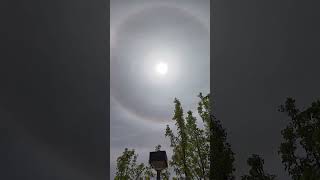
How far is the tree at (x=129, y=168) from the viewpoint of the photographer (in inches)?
336

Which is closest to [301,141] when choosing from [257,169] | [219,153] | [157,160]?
[257,169]

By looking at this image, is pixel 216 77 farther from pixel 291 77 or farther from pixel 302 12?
pixel 302 12

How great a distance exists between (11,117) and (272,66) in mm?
2122

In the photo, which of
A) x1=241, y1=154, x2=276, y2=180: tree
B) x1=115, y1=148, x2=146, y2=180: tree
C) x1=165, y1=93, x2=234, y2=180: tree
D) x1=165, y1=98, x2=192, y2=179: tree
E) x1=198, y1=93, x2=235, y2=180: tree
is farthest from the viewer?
x1=115, y1=148, x2=146, y2=180: tree

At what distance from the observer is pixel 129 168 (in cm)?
884

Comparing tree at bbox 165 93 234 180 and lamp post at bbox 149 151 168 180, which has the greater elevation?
tree at bbox 165 93 234 180

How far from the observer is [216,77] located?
3.49 m

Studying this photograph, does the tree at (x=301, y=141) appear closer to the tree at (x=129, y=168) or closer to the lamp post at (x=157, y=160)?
the lamp post at (x=157, y=160)

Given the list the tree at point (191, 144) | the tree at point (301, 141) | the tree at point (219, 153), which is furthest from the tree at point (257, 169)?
the tree at point (191, 144)

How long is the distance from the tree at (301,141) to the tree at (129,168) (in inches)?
225

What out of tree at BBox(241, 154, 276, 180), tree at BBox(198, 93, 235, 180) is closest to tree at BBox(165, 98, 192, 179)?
tree at BBox(198, 93, 235, 180)

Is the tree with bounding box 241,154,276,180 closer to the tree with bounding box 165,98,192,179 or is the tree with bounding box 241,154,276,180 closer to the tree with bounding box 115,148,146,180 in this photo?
the tree with bounding box 165,98,192,179

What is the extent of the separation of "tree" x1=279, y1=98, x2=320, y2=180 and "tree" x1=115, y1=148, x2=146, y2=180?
5709 millimetres

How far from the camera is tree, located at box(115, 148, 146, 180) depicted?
852 cm
